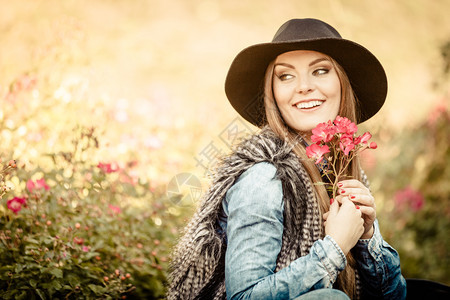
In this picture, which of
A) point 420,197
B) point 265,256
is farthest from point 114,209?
point 420,197

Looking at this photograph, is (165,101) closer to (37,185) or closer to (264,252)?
→ (37,185)

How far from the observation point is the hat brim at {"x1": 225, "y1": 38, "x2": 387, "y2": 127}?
6.53ft

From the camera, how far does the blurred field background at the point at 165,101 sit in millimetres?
3023

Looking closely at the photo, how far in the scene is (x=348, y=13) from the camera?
6.20 metres

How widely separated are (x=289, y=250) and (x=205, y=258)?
0.33 metres

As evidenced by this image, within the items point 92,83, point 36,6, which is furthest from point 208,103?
point 36,6

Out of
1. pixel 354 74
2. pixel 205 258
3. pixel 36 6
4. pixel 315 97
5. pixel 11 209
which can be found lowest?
pixel 205 258

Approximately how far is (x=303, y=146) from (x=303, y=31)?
49 centimetres

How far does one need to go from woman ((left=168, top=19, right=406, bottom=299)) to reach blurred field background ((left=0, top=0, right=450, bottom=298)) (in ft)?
2.18

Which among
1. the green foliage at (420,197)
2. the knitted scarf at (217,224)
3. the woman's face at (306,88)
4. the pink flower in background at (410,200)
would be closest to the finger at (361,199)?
the knitted scarf at (217,224)

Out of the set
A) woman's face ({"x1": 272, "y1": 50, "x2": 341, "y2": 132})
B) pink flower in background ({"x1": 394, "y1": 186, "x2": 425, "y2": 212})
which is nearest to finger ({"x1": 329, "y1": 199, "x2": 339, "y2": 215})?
woman's face ({"x1": 272, "y1": 50, "x2": 341, "y2": 132})

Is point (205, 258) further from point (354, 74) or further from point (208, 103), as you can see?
point (208, 103)

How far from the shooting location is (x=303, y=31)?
1.99m

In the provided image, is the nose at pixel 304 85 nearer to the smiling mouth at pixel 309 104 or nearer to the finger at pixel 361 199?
the smiling mouth at pixel 309 104
